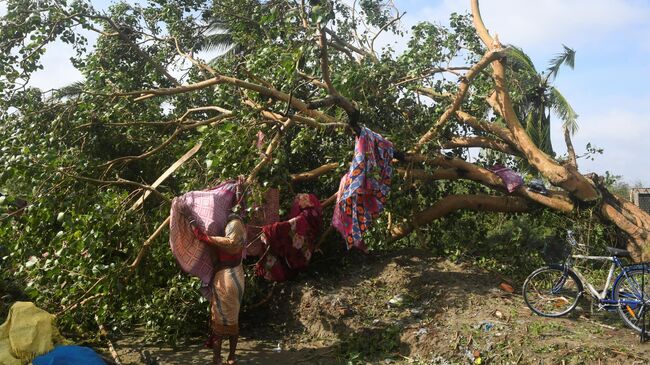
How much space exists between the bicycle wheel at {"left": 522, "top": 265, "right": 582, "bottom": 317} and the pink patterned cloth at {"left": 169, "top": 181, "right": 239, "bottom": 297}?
2917 mm

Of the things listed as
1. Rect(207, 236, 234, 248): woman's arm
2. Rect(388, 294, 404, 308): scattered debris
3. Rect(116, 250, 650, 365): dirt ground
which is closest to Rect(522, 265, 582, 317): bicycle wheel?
Rect(116, 250, 650, 365): dirt ground

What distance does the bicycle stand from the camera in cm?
508

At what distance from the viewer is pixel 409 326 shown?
5.53 metres

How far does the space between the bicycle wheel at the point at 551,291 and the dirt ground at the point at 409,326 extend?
11cm

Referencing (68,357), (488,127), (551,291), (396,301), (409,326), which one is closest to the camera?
(68,357)

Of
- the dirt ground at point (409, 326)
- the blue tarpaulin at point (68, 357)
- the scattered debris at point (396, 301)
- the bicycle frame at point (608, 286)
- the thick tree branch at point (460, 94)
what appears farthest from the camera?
the thick tree branch at point (460, 94)

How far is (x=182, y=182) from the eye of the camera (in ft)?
20.3

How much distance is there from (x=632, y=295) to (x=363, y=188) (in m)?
2.57

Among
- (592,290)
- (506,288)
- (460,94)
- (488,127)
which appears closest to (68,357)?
(506,288)

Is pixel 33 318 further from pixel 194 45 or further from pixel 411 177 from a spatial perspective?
pixel 194 45

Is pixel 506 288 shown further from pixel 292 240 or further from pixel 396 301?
pixel 292 240

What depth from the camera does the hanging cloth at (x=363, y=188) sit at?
18.9ft

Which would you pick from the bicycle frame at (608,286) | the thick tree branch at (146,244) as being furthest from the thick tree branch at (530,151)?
the thick tree branch at (146,244)

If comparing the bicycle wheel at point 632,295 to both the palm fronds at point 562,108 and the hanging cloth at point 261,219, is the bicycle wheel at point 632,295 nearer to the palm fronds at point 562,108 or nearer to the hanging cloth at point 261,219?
the hanging cloth at point 261,219
